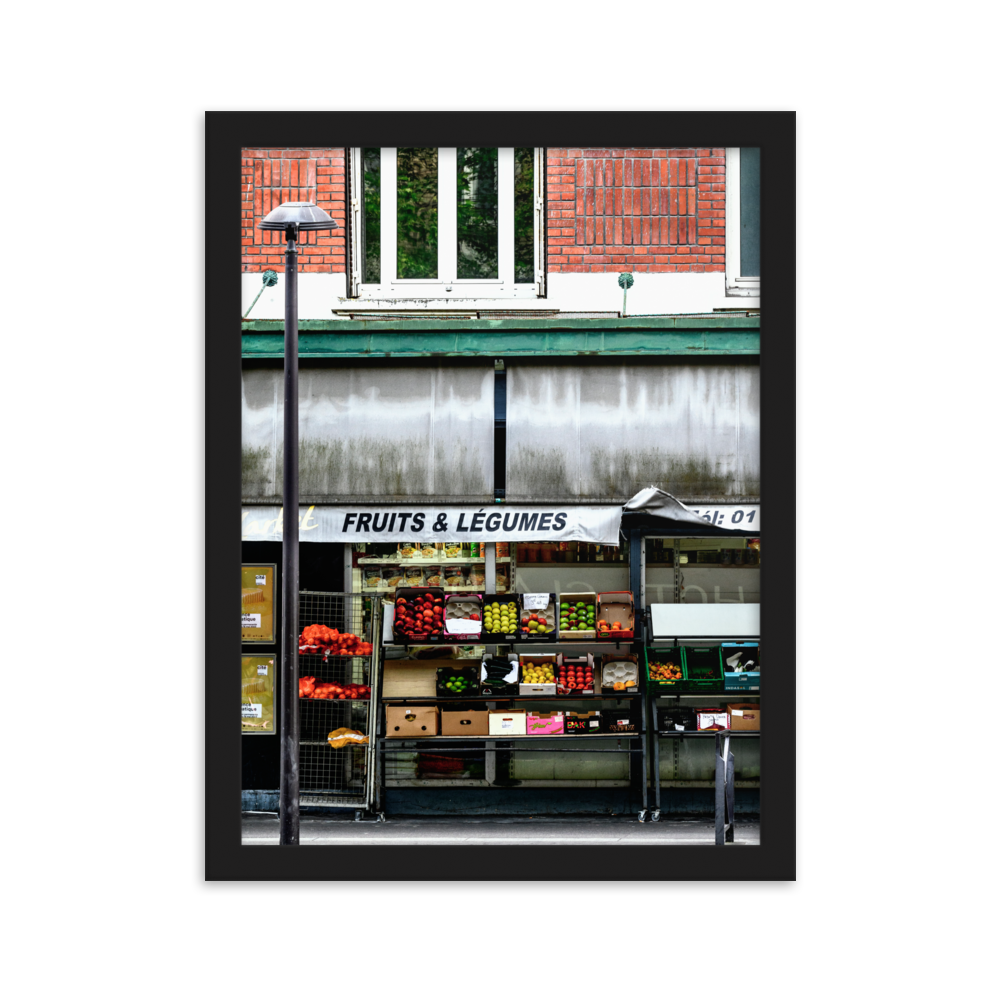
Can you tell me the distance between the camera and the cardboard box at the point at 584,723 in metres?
10.7

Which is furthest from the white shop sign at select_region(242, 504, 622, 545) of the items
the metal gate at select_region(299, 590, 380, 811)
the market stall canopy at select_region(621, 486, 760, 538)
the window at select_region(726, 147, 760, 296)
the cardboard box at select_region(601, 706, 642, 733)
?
the window at select_region(726, 147, 760, 296)

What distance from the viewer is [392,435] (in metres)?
11.0

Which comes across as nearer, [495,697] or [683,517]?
[683,517]

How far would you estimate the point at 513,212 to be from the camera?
11.3 m

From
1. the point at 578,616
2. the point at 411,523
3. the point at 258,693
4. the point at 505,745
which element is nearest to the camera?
the point at 578,616

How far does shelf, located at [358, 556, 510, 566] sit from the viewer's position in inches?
444

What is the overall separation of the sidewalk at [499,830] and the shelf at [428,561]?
2.44 m

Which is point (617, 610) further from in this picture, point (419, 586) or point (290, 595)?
point (290, 595)

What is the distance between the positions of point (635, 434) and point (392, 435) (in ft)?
7.77

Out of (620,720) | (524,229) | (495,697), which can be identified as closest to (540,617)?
(495,697)

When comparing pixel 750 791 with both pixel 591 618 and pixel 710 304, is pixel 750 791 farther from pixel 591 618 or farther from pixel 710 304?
pixel 710 304

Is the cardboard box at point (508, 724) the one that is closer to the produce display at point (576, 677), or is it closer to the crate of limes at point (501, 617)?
the produce display at point (576, 677)

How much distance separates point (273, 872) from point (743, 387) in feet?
20.4

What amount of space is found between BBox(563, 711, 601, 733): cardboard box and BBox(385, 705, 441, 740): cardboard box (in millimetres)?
1262
